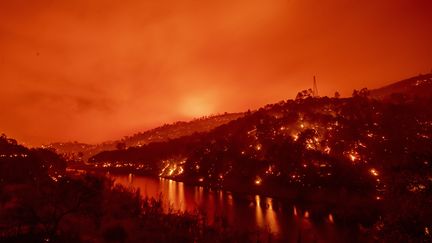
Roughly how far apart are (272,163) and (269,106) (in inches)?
1892

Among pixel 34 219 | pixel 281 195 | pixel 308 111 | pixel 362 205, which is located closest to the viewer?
pixel 34 219

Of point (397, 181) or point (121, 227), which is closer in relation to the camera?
point (397, 181)

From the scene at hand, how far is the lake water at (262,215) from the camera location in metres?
37.6

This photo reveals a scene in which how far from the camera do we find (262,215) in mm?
47250

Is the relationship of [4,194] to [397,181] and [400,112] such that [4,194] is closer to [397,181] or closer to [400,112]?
[397,181]

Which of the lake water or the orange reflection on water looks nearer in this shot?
the lake water

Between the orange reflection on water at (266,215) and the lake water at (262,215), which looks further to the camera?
the orange reflection on water at (266,215)

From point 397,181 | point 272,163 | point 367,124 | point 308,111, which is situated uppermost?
point 308,111

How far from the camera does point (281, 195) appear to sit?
200 feet

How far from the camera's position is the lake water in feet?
123

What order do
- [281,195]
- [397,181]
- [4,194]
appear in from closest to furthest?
[397,181] → [4,194] → [281,195]

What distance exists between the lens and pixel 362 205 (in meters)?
47.0

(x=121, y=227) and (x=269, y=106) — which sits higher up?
(x=269, y=106)

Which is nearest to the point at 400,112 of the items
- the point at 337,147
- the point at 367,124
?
the point at 367,124
